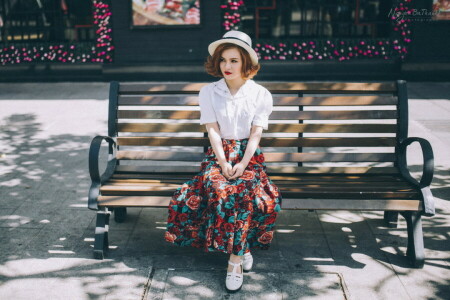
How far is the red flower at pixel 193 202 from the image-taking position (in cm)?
353

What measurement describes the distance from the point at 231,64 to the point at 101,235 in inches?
66.2

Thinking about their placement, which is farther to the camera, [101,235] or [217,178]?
[101,235]

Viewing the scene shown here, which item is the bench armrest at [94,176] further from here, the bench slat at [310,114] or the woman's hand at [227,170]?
the woman's hand at [227,170]

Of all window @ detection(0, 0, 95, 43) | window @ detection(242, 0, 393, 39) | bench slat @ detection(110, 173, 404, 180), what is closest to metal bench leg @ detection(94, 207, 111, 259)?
bench slat @ detection(110, 173, 404, 180)

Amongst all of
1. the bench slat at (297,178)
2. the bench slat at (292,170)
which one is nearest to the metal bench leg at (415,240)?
the bench slat at (297,178)

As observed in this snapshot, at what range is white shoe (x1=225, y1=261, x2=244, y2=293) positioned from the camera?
3375mm

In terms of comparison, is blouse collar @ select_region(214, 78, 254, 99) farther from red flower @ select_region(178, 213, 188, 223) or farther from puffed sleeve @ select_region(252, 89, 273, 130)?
red flower @ select_region(178, 213, 188, 223)

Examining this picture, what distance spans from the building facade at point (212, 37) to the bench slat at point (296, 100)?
731 cm

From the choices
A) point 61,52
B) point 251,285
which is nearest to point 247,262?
point 251,285

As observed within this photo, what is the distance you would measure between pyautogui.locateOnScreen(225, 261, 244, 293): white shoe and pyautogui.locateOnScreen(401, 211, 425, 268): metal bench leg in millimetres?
1346

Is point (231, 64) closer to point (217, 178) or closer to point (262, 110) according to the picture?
point (262, 110)

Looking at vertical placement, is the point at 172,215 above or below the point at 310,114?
below

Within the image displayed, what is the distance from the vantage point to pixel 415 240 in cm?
367

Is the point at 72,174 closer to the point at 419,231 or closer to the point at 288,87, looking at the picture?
the point at 288,87
